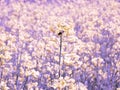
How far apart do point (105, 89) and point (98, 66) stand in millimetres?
2405

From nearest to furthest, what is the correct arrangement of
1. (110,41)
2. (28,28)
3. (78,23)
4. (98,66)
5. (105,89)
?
(105,89) < (98,66) < (110,41) < (28,28) < (78,23)

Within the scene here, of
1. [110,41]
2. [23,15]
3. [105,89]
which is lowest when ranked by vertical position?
[105,89]

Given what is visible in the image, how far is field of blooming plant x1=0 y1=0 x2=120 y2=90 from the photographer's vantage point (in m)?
17.9

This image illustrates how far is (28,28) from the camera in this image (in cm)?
3331

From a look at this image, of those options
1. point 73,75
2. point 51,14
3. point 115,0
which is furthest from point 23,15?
point 73,75

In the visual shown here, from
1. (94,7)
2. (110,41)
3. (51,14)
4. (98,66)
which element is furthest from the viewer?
(94,7)

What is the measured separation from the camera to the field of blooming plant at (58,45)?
1792cm

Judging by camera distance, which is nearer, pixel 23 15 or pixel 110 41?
pixel 110 41

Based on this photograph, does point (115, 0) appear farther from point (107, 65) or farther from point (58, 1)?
point (107, 65)

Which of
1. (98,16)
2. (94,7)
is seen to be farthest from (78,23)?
(94,7)

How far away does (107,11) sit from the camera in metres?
41.2

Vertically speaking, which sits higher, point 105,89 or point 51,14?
point 51,14

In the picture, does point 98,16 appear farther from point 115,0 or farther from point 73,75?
point 73,75

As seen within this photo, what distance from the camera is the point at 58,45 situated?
78.1 feet
